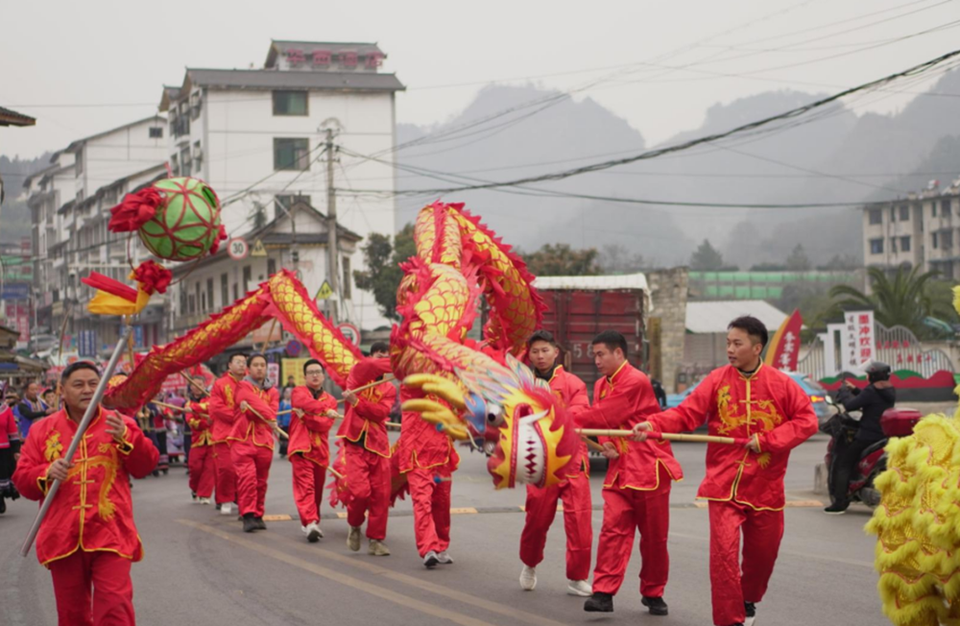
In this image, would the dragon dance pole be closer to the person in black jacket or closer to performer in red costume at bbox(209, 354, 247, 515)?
performer in red costume at bbox(209, 354, 247, 515)

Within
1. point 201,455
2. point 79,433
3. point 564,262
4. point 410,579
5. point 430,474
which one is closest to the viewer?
point 79,433

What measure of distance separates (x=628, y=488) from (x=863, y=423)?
566cm

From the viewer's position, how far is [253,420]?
38.9 ft

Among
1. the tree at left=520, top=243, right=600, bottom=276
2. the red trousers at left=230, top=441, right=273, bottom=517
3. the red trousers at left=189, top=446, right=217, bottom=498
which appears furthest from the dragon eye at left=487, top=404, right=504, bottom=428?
the tree at left=520, top=243, right=600, bottom=276

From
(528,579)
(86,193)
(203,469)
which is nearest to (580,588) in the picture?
(528,579)

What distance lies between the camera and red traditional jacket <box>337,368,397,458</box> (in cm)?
977

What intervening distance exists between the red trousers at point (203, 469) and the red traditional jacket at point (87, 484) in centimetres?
787

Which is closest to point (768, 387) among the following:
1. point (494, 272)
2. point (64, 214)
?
point (494, 272)

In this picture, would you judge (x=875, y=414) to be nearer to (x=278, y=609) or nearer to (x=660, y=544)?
(x=660, y=544)

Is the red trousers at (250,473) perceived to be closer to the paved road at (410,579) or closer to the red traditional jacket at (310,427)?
the paved road at (410,579)

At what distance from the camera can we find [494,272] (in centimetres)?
830

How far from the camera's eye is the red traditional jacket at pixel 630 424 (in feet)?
23.9

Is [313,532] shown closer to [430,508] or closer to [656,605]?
[430,508]

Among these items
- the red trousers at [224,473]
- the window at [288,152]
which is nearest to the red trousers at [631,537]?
the red trousers at [224,473]
